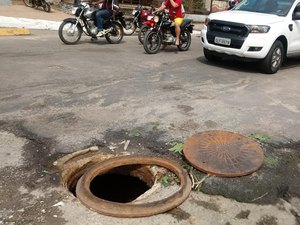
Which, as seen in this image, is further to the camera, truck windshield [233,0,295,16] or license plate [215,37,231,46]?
truck windshield [233,0,295,16]

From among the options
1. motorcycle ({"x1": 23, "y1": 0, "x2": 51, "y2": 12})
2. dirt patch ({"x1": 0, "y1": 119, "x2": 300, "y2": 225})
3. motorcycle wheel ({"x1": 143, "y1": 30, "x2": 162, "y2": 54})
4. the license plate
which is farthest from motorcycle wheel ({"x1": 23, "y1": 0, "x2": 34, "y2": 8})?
dirt patch ({"x1": 0, "y1": 119, "x2": 300, "y2": 225})

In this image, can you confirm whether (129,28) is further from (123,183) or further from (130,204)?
(130,204)

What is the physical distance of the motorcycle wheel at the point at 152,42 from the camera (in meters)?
9.62

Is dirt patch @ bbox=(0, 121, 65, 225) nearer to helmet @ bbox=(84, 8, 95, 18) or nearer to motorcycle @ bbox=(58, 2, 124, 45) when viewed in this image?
motorcycle @ bbox=(58, 2, 124, 45)

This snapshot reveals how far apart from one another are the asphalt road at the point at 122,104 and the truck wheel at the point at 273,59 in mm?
198

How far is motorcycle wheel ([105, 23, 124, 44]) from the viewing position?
11.2m

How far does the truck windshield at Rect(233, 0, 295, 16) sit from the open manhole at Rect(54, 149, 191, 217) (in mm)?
6131

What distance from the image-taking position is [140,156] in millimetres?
3926

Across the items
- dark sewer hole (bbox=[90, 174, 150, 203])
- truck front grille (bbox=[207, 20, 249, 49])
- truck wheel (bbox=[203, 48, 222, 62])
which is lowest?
dark sewer hole (bbox=[90, 174, 150, 203])

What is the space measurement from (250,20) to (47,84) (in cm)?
448

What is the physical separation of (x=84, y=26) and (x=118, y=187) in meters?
7.38

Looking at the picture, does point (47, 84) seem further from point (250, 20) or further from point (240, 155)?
point (250, 20)

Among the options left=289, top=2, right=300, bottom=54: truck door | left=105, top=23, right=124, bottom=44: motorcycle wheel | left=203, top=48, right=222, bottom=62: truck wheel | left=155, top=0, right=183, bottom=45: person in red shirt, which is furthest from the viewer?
left=105, top=23, right=124, bottom=44: motorcycle wheel

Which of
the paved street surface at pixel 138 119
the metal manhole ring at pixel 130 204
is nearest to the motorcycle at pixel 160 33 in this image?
the paved street surface at pixel 138 119
